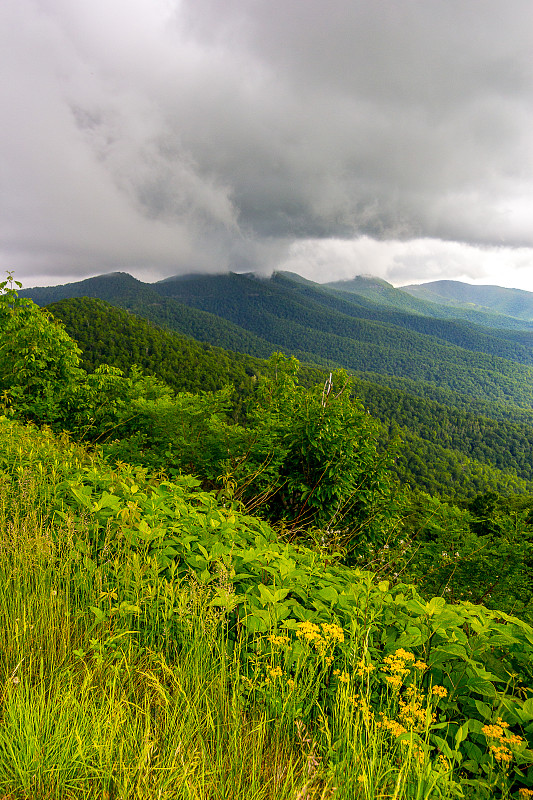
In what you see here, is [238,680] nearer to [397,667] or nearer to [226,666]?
[226,666]

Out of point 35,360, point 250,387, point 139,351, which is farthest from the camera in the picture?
point 139,351

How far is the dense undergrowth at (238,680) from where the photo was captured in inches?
53.2

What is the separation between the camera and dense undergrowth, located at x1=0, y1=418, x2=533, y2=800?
135cm

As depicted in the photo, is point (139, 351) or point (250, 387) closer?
point (250, 387)

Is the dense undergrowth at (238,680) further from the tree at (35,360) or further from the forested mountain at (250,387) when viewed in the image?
the forested mountain at (250,387)

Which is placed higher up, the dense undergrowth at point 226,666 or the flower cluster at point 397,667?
the flower cluster at point 397,667

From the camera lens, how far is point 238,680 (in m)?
1.71

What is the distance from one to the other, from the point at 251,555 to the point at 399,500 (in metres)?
6.04

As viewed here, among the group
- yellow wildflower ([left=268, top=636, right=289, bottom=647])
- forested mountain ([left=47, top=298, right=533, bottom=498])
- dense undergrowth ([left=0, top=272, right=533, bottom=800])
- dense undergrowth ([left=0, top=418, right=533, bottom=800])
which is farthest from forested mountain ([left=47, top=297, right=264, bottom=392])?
yellow wildflower ([left=268, top=636, right=289, bottom=647])

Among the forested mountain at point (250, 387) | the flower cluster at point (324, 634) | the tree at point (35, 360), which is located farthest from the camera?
the forested mountain at point (250, 387)

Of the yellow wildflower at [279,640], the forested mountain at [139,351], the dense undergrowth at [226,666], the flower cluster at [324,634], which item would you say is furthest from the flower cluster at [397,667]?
the forested mountain at [139,351]

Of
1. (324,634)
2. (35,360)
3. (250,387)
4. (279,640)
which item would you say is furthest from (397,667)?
(250,387)

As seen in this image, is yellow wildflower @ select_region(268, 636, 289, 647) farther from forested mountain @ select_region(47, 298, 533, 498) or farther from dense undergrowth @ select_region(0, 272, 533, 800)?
forested mountain @ select_region(47, 298, 533, 498)

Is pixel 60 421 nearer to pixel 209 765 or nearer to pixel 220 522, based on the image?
pixel 220 522
